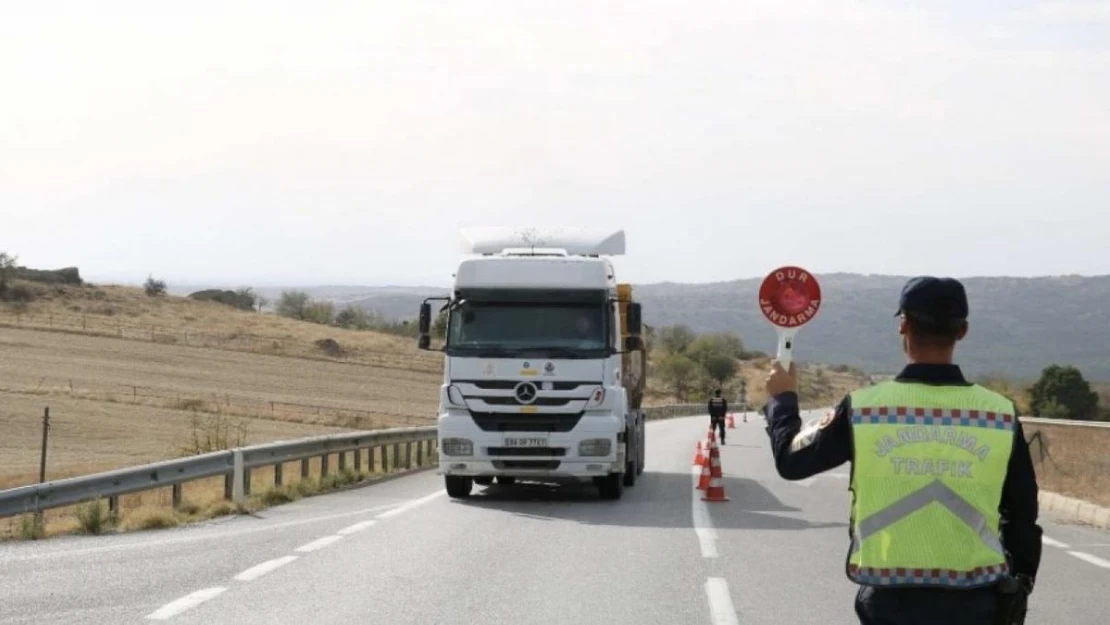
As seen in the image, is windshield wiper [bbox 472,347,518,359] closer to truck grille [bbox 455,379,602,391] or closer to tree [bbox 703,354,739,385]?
truck grille [bbox 455,379,602,391]

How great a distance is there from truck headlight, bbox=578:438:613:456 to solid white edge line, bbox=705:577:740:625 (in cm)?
714

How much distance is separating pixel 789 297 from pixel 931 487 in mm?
4304

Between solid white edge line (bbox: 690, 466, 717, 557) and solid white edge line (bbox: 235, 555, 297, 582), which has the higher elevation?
solid white edge line (bbox: 235, 555, 297, 582)

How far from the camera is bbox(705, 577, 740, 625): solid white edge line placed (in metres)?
10.3

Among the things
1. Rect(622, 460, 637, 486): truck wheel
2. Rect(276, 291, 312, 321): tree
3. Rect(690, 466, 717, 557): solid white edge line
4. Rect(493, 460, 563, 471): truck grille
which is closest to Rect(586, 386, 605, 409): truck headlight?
Rect(493, 460, 563, 471): truck grille

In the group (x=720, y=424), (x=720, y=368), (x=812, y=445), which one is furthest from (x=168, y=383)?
→ (x=720, y=368)

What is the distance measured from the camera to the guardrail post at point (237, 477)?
18.5 m

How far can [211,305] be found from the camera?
133375mm

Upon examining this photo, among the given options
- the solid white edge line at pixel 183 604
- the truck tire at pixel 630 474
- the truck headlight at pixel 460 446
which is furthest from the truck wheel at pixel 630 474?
the solid white edge line at pixel 183 604

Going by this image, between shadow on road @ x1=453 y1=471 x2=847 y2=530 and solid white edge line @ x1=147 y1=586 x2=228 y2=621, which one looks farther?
shadow on road @ x1=453 y1=471 x2=847 y2=530

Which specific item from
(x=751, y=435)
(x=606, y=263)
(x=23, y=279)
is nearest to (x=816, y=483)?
(x=606, y=263)

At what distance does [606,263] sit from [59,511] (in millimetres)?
8323

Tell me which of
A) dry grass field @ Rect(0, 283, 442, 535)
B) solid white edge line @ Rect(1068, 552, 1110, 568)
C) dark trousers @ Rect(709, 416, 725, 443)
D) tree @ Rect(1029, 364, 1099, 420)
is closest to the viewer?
solid white edge line @ Rect(1068, 552, 1110, 568)

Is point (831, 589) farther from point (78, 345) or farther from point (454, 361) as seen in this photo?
point (78, 345)
